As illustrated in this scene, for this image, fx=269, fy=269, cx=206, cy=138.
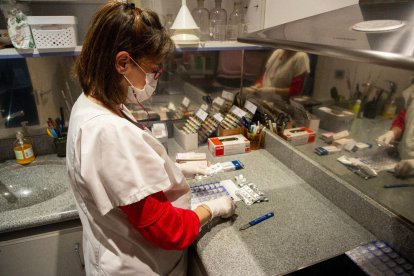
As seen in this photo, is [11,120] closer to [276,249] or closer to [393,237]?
[276,249]

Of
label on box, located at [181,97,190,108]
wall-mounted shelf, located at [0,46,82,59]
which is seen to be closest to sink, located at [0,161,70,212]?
wall-mounted shelf, located at [0,46,82,59]

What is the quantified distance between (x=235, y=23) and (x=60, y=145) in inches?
49.0

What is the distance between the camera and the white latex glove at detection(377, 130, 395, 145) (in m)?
0.97

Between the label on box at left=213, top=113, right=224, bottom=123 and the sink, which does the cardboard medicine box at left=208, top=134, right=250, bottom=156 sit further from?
the sink

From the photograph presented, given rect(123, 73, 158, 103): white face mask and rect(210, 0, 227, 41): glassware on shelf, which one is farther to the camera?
rect(210, 0, 227, 41): glassware on shelf

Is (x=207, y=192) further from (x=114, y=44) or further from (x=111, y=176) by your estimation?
(x=114, y=44)

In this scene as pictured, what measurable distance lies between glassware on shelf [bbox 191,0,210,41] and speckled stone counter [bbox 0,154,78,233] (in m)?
1.08

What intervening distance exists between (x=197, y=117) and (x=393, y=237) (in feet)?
3.72

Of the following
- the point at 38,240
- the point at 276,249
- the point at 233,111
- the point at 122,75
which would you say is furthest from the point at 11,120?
the point at 276,249

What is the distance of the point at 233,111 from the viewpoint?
168 centimetres

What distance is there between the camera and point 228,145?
152 centimetres

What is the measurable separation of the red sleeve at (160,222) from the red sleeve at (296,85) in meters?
0.97

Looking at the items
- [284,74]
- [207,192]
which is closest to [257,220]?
[207,192]

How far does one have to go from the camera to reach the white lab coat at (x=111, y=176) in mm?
642
